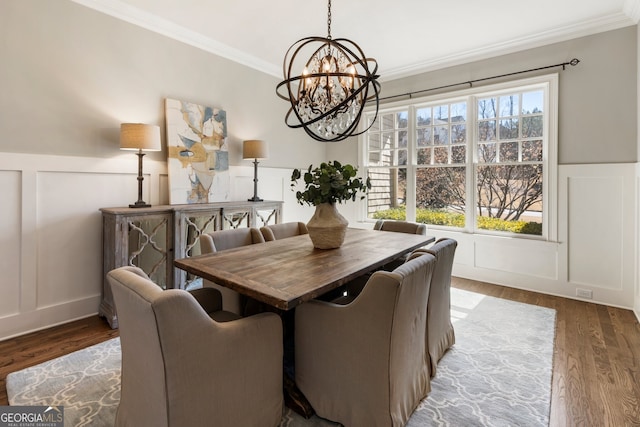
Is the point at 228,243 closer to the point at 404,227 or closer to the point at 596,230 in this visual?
the point at 404,227

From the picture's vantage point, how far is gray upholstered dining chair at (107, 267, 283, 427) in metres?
1.17

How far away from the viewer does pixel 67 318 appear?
2.84 meters

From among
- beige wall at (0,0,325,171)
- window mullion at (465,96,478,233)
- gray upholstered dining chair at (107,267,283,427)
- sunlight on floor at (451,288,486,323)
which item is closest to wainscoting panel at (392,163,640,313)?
window mullion at (465,96,478,233)

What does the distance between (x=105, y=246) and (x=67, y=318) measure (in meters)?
0.71

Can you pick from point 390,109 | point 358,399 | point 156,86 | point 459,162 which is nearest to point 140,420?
point 358,399

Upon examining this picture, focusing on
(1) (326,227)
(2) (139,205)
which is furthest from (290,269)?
(2) (139,205)

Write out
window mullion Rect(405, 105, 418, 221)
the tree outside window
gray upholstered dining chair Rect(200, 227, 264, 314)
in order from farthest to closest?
window mullion Rect(405, 105, 418, 221)
the tree outside window
gray upholstered dining chair Rect(200, 227, 264, 314)

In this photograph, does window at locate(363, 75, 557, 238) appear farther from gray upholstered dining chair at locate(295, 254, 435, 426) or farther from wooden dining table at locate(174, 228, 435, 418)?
gray upholstered dining chair at locate(295, 254, 435, 426)

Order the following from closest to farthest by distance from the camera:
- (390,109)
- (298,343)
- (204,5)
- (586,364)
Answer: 1. (298,343)
2. (586,364)
3. (204,5)
4. (390,109)

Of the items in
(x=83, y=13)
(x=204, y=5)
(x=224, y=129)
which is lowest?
(x=224, y=129)

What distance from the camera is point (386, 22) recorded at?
3307mm

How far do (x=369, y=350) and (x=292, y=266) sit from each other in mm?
594

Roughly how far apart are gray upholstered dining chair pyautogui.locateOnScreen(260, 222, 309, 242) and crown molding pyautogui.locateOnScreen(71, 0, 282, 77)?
2.26 metres

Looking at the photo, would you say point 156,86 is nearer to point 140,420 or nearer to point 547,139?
point 140,420
